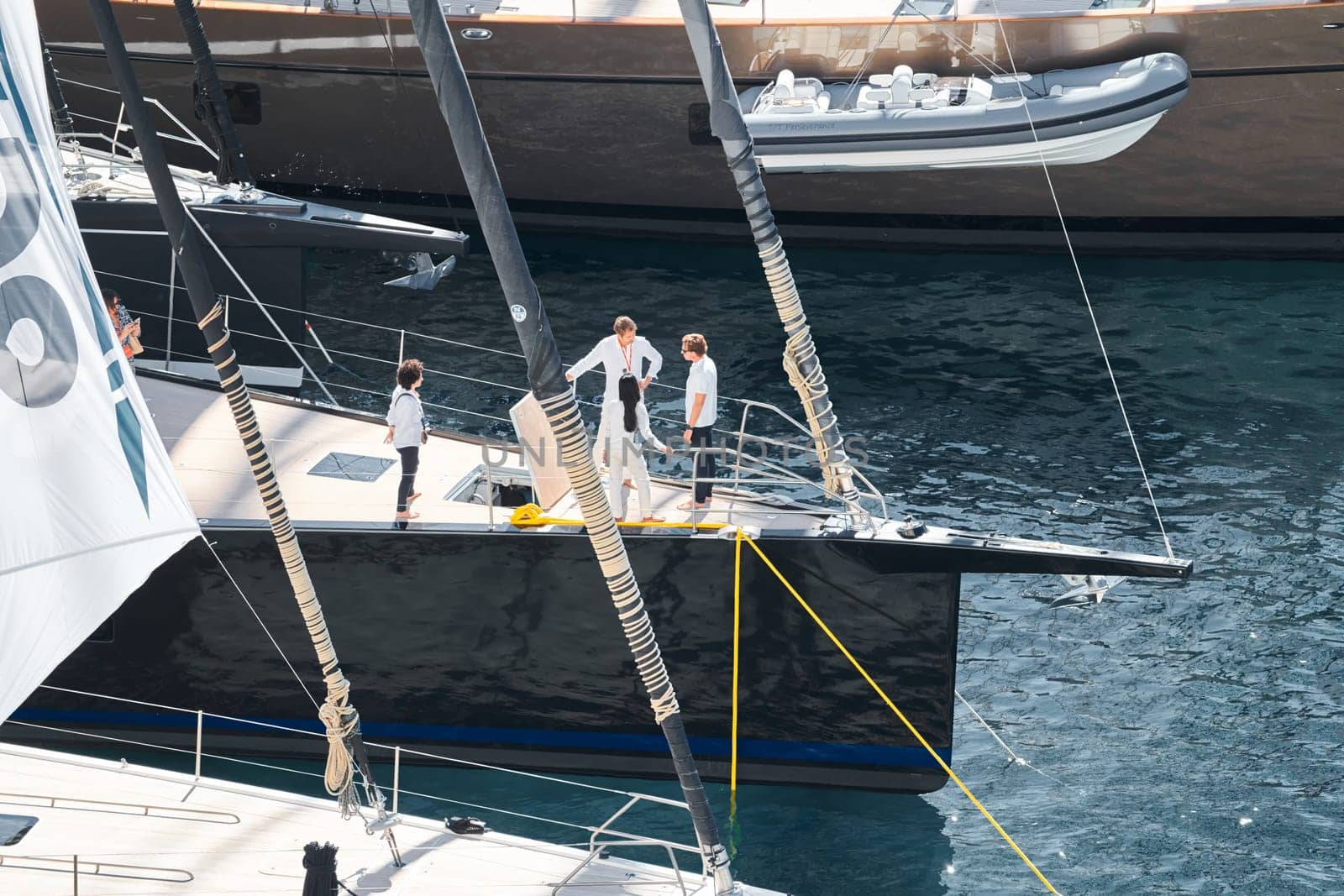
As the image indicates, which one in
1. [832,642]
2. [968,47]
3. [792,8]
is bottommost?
[832,642]

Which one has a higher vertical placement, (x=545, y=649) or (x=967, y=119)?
(x=967, y=119)

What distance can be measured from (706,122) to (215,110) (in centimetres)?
930

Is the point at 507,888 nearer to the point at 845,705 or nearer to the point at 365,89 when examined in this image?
the point at 845,705

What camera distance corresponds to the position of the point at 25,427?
24.8 ft

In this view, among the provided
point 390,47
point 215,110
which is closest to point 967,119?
point 390,47

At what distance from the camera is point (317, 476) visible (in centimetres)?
1371

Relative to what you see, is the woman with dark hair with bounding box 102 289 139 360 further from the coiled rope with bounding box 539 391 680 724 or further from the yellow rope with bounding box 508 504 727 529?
the coiled rope with bounding box 539 391 680 724

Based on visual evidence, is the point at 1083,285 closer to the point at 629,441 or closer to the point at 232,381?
the point at 629,441

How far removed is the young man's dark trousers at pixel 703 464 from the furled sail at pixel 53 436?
5093 millimetres

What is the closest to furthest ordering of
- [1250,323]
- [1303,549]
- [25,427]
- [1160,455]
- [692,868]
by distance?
[25,427]
[692,868]
[1303,549]
[1160,455]
[1250,323]

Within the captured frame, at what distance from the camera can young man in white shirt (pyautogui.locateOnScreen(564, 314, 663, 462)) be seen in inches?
484

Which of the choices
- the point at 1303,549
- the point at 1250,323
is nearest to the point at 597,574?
the point at 1303,549

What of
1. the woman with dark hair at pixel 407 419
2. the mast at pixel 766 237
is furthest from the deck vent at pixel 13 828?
the mast at pixel 766 237

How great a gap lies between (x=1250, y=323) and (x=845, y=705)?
11.6 m
